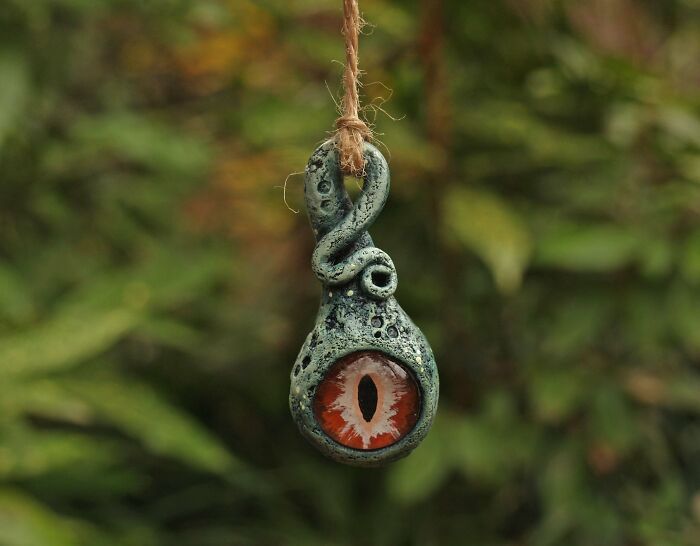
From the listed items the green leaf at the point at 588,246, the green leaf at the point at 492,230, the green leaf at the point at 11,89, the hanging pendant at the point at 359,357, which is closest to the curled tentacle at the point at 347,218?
the hanging pendant at the point at 359,357

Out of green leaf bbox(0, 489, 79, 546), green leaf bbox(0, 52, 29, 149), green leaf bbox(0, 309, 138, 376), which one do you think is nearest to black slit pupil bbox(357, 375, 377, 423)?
green leaf bbox(0, 489, 79, 546)

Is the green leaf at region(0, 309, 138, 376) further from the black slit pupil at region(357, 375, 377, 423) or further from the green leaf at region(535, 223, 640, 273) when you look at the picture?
the black slit pupil at region(357, 375, 377, 423)

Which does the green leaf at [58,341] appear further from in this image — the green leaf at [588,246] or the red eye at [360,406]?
the red eye at [360,406]

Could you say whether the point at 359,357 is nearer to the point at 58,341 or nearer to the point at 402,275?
the point at 58,341

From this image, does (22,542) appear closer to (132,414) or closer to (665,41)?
(132,414)

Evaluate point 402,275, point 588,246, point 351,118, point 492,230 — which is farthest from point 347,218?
point 402,275

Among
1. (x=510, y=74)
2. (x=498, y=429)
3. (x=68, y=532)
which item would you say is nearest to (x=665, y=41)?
(x=510, y=74)
